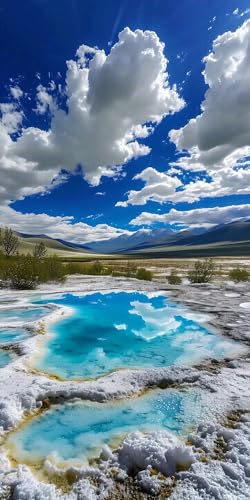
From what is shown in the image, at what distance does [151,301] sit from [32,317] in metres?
12.0

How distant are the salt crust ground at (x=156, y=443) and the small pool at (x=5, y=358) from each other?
0.35 meters

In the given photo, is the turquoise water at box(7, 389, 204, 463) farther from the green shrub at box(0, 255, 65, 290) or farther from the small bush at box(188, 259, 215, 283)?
the small bush at box(188, 259, 215, 283)

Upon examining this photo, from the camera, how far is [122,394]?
8.84 m

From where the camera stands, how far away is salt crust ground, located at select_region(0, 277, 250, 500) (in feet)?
16.9

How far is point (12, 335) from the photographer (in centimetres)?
1504

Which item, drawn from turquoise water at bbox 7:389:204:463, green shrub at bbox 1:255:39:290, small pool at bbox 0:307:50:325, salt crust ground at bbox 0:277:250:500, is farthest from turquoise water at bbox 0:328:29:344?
green shrub at bbox 1:255:39:290

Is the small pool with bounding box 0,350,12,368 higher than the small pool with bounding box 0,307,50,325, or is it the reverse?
the small pool with bounding box 0,307,50,325

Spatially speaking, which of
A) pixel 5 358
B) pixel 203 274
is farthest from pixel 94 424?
pixel 203 274

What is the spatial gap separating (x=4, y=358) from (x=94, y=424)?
5.96 meters

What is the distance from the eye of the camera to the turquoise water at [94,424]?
643 cm

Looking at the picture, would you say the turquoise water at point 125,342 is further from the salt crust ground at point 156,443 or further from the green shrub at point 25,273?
the green shrub at point 25,273

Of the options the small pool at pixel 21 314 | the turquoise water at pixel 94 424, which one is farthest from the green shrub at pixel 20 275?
the turquoise water at pixel 94 424

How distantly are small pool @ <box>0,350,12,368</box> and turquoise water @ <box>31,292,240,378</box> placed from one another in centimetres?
111

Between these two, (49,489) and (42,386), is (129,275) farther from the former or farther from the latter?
(49,489)
